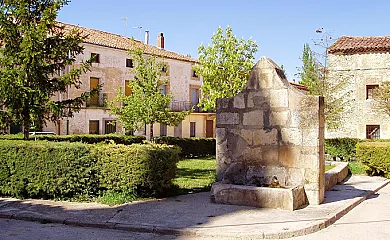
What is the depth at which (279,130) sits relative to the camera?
→ 341 inches

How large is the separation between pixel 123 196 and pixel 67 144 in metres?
1.72

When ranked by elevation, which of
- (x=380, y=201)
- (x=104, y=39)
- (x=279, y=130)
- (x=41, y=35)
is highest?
(x=104, y=39)

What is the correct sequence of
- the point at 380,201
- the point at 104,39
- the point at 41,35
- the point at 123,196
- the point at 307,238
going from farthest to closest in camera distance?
the point at 104,39
the point at 41,35
the point at 380,201
the point at 123,196
the point at 307,238

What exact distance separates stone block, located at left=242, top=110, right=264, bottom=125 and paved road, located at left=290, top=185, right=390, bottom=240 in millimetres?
2469

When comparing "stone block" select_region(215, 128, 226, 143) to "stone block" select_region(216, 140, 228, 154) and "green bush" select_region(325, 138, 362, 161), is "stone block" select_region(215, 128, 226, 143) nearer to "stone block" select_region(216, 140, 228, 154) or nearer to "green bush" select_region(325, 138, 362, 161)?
"stone block" select_region(216, 140, 228, 154)

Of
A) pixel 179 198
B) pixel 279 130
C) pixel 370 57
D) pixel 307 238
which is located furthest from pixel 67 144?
pixel 370 57

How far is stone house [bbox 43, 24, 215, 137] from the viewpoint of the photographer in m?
30.0

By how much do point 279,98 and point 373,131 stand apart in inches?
768

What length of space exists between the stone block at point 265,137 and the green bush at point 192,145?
1331 centimetres

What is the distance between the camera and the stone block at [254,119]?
348 inches

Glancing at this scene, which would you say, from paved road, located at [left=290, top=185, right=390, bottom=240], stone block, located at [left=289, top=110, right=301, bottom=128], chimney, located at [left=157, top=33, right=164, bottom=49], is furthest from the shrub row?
chimney, located at [left=157, top=33, right=164, bottom=49]

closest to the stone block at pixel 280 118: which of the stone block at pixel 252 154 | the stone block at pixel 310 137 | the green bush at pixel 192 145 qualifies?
the stone block at pixel 310 137

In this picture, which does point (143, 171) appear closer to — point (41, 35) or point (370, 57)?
point (41, 35)

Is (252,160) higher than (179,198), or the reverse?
(252,160)
